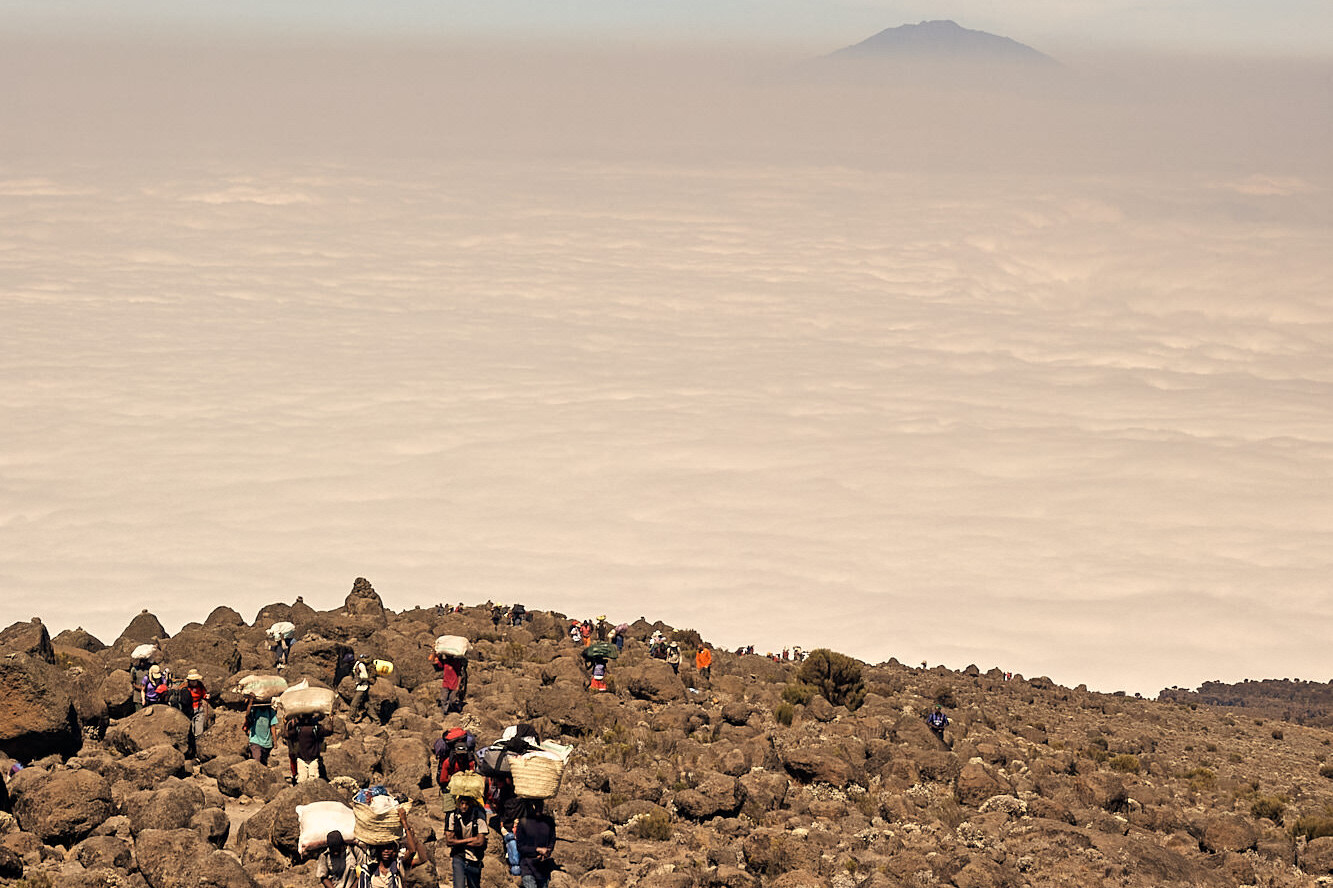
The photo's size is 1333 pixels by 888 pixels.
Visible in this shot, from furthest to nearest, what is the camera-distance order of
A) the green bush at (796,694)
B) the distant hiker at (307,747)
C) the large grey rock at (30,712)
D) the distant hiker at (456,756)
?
the green bush at (796,694) < the large grey rock at (30,712) < the distant hiker at (307,747) < the distant hiker at (456,756)

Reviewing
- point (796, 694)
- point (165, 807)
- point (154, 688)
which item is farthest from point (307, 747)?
point (796, 694)

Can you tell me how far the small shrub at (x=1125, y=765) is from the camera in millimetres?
24583

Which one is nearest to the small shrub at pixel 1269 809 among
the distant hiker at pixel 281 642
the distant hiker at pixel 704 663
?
the distant hiker at pixel 704 663

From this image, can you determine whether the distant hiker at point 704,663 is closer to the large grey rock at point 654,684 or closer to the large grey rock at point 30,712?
the large grey rock at point 654,684

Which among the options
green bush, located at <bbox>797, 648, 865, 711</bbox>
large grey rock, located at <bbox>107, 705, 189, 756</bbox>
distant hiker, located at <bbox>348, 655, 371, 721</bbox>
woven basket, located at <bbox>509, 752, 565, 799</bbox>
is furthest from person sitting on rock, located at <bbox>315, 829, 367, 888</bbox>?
green bush, located at <bbox>797, 648, 865, 711</bbox>

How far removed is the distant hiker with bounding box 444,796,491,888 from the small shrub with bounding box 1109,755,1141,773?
1517 cm

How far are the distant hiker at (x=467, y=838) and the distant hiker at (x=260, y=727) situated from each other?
16.4 feet

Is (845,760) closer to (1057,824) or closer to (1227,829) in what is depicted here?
(1057,824)

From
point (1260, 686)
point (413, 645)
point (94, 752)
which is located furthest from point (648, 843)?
point (1260, 686)

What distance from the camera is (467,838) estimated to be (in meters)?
12.8

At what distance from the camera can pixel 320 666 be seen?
22.9 meters

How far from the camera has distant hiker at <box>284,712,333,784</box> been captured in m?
15.8

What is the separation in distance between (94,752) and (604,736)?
24.0 feet

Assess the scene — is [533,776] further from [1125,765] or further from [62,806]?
[1125,765]
